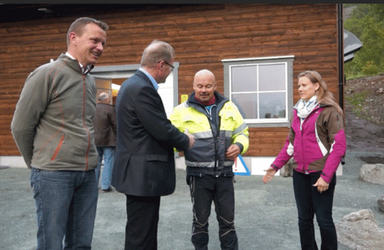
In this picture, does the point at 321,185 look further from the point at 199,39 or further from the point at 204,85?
the point at 199,39

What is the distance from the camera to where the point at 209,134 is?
277cm

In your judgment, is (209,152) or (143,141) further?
(209,152)

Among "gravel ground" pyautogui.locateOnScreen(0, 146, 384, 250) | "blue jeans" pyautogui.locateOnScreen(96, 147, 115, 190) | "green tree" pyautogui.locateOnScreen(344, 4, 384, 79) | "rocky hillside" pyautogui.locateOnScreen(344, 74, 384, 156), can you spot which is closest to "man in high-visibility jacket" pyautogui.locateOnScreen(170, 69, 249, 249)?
"gravel ground" pyautogui.locateOnScreen(0, 146, 384, 250)

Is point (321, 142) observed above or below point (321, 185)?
above

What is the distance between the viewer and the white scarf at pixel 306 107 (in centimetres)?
280

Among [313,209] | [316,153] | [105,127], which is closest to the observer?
[316,153]

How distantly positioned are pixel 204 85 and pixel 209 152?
0.57m

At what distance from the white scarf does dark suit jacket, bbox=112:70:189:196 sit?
1.19m

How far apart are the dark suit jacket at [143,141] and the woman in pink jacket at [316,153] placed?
118cm

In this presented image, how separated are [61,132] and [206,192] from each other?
4.47ft

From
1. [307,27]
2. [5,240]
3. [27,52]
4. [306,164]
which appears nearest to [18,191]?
[5,240]

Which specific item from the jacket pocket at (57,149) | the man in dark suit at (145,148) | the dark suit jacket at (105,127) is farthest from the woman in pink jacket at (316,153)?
the dark suit jacket at (105,127)

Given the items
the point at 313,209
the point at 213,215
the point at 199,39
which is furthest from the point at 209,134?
the point at 199,39

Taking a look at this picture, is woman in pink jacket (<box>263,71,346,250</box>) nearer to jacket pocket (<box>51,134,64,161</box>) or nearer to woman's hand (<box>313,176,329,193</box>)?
woman's hand (<box>313,176,329,193</box>)
